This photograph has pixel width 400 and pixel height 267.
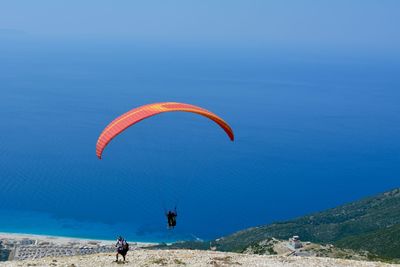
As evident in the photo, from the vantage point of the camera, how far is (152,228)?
121 meters

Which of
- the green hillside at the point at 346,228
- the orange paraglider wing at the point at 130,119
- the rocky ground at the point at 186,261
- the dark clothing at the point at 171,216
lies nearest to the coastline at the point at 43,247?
the green hillside at the point at 346,228

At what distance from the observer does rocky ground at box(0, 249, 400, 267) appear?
2394 centimetres

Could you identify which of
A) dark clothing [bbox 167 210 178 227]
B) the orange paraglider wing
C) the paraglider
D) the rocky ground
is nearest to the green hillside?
the rocky ground

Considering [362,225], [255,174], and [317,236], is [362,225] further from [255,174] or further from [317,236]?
[255,174]

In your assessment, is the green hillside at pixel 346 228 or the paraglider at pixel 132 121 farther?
the green hillside at pixel 346 228

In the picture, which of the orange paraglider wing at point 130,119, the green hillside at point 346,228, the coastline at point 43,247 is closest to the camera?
the orange paraglider wing at point 130,119

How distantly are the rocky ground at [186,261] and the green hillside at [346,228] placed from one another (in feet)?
133

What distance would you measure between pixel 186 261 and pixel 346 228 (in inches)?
2649

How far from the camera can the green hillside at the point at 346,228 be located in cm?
6775

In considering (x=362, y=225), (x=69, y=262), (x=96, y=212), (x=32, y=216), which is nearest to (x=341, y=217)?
(x=362, y=225)

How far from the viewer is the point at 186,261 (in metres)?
24.2

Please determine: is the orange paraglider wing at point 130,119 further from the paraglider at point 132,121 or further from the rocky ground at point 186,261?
Result: the rocky ground at point 186,261

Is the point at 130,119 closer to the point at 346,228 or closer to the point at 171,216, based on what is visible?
the point at 171,216

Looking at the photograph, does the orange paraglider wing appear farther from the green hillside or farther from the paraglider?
the green hillside
